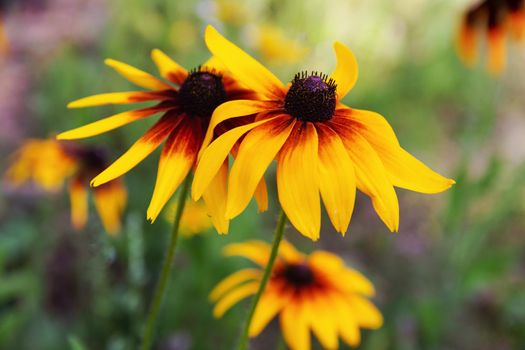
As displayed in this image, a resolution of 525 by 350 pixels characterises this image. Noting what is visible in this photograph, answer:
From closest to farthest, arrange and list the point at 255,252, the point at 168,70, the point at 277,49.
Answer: the point at 168,70, the point at 255,252, the point at 277,49

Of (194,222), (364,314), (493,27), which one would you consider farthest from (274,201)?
(364,314)

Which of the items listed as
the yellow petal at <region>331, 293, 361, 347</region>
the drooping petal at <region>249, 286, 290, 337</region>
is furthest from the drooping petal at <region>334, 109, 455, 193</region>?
the yellow petal at <region>331, 293, 361, 347</region>

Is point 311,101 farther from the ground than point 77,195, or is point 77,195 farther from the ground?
point 311,101

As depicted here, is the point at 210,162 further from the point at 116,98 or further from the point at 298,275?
the point at 298,275

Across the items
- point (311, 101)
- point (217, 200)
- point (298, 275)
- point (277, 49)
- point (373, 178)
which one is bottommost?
point (298, 275)

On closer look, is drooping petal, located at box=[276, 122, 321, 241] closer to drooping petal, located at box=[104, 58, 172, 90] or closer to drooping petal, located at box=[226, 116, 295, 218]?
drooping petal, located at box=[226, 116, 295, 218]

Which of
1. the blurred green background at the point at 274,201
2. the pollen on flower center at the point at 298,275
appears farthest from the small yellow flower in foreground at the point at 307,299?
the blurred green background at the point at 274,201

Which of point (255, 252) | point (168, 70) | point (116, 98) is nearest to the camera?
point (116, 98)
